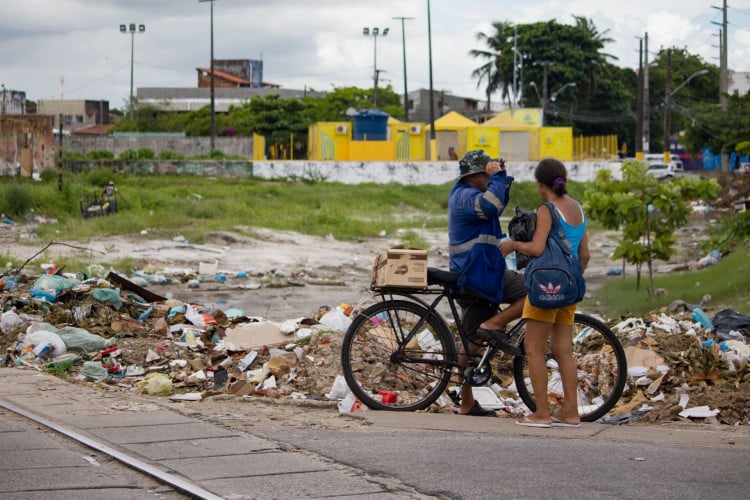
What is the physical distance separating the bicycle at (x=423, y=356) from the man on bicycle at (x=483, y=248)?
0.34ft

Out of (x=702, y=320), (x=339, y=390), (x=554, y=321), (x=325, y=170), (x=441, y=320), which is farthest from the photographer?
(x=325, y=170)

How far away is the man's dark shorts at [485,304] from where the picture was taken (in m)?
6.99

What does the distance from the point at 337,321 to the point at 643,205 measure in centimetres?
847

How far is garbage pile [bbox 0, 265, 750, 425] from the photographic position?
7809 millimetres

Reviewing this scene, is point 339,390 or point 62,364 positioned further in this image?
point 62,364

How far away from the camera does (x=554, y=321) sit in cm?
665

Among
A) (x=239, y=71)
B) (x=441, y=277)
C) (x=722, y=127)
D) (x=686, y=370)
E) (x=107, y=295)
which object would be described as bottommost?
(x=686, y=370)

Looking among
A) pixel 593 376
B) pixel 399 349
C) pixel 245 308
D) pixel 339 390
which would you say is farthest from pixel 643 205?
pixel 399 349

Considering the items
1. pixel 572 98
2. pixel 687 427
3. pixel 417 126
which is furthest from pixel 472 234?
pixel 572 98

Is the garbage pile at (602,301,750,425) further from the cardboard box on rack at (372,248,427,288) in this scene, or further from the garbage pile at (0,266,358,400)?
the garbage pile at (0,266,358,400)

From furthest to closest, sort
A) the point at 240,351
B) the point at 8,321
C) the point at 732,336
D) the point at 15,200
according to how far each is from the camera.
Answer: the point at 15,200, the point at 8,321, the point at 240,351, the point at 732,336

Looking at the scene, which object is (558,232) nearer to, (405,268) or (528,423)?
(405,268)

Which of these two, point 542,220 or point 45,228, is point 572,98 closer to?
point 45,228

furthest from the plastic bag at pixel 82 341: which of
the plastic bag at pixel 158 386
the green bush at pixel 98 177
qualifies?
the green bush at pixel 98 177
